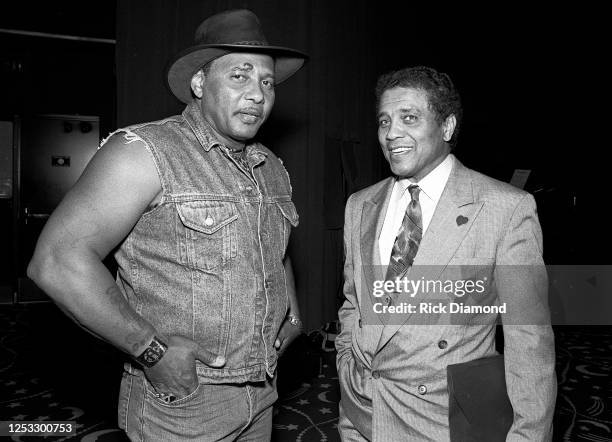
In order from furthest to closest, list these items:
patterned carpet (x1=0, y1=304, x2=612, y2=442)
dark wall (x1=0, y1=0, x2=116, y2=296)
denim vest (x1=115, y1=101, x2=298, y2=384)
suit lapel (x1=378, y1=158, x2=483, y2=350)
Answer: dark wall (x1=0, y1=0, x2=116, y2=296), patterned carpet (x1=0, y1=304, x2=612, y2=442), suit lapel (x1=378, y1=158, x2=483, y2=350), denim vest (x1=115, y1=101, x2=298, y2=384)

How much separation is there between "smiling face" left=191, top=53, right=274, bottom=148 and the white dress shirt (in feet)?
1.68

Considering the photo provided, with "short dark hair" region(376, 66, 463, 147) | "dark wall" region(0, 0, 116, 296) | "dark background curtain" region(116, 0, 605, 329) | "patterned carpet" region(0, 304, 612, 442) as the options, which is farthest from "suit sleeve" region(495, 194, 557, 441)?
"dark wall" region(0, 0, 116, 296)

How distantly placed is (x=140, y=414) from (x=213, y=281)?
16.3 inches

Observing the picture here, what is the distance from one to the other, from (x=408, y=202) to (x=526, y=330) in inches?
20.5

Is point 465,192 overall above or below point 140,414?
above

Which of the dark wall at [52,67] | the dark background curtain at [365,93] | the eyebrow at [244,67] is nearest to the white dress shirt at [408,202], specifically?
the eyebrow at [244,67]

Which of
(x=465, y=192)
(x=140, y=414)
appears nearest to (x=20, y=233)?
(x=140, y=414)

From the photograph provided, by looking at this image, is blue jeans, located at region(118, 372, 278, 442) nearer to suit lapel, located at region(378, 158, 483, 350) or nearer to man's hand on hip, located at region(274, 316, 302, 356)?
man's hand on hip, located at region(274, 316, 302, 356)

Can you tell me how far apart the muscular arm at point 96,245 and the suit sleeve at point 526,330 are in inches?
37.6

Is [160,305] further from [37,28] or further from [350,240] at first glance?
[37,28]

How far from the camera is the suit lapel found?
4.99 feet

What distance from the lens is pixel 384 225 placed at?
5.70 feet

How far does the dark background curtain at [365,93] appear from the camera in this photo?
142 inches

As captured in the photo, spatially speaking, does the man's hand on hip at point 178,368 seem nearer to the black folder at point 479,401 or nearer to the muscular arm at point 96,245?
the muscular arm at point 96,245
